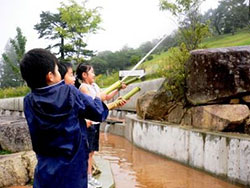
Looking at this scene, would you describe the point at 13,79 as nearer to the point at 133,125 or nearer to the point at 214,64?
the point at 133,125

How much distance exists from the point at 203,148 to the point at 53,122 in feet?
13.6

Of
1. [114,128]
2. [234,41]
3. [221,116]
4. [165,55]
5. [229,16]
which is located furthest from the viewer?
[229,16]

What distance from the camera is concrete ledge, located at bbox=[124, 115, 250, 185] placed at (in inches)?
190

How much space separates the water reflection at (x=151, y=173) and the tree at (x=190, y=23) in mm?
3418

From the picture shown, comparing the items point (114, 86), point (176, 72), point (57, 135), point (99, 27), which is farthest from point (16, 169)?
point (99, 27)

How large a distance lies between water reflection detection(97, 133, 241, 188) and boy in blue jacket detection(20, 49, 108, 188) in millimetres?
3035

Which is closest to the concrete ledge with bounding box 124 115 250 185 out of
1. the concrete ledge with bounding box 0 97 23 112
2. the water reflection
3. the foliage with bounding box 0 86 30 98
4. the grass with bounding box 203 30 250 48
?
the water reflection

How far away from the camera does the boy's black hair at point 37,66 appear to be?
6.67 feet

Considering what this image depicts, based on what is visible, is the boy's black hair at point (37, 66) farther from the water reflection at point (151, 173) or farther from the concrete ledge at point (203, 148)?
the concrete ledge at point (203, 148)

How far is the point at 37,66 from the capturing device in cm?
203

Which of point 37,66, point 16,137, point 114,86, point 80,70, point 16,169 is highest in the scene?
point 80,70

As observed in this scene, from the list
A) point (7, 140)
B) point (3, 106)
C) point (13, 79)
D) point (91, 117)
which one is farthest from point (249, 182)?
point (13, 79)

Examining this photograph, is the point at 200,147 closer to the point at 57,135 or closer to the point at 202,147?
the point at 202,147

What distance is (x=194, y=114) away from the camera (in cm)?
657
